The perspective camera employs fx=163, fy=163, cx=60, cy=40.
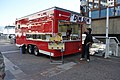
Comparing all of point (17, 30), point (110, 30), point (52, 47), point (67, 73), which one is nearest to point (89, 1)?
point (110, 30)

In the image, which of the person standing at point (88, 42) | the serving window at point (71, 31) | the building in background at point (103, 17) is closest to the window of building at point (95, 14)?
the building in background at point (103, 17)

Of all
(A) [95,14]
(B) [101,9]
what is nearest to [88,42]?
(B) [101,9]

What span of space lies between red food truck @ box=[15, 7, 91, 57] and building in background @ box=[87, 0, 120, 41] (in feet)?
23.0

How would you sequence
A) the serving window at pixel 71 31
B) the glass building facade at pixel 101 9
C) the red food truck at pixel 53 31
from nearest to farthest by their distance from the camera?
the red food truck at pixel 53 31 < the serving window at pixel 71 31 < the glass building facade at pixel 101 9

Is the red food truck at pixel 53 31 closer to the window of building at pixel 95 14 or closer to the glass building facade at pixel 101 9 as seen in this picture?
the glass building facade at pixel 101 9

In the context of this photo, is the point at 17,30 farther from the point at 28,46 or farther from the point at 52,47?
the point at 52,47

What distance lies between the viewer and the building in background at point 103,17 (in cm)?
1739

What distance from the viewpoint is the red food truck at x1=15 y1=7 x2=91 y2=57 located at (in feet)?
29.7

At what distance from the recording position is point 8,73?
691 cm

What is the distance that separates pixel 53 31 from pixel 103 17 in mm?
11281

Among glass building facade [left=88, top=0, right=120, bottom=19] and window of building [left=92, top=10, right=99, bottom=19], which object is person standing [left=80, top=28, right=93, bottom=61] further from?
window of building [left=92, top=10, right=99, bottom=19]

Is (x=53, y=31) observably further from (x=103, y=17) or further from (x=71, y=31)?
(x=103, y=17)

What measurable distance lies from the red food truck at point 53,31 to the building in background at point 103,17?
7.01 metres

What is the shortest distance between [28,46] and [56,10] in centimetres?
437
